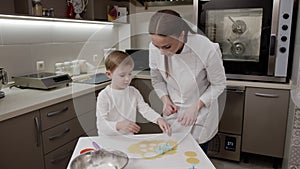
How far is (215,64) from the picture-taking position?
4.24 feet

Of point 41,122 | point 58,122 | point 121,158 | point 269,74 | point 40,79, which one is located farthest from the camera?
point 269,74

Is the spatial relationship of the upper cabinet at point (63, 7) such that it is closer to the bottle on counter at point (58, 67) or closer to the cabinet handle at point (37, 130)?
the bottle on counter at point (58, 67)

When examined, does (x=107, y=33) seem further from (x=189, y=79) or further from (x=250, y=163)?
(x=250, y=163)

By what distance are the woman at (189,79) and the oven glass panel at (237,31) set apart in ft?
3.07

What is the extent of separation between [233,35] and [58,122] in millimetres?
1581

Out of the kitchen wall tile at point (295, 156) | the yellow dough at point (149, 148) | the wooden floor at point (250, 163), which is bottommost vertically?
the wooden floor at point (250, 163)

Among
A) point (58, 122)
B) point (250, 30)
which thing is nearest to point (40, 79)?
point (58, 122)

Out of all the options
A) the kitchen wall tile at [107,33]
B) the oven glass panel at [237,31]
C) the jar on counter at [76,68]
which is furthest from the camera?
the kitchen wall tile at [107,33]

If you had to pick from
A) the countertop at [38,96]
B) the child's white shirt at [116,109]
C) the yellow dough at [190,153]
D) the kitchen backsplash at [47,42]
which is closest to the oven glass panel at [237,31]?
the countertop at [38,96]

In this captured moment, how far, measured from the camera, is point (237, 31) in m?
2.15

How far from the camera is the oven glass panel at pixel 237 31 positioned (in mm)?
2076

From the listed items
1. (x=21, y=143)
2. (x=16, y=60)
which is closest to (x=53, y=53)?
(x=16, y=60)

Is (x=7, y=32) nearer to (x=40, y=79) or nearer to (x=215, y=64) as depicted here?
(x=40, y=79)

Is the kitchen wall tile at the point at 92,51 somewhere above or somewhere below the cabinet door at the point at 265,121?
above
